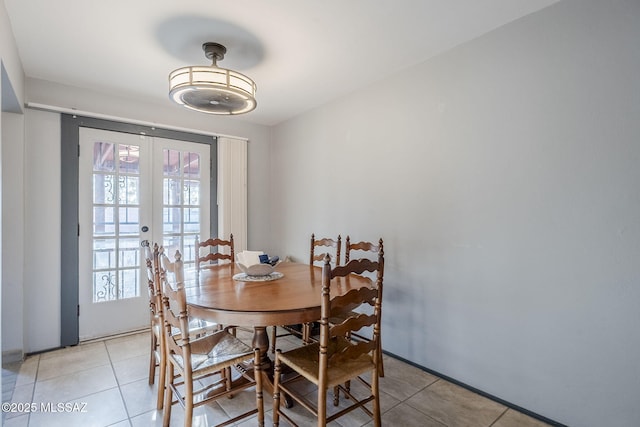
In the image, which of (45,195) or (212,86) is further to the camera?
(45,195)

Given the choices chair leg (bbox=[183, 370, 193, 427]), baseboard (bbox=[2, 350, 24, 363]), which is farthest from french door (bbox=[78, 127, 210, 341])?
chair leg (bbox=[183, 370, 193, 427])

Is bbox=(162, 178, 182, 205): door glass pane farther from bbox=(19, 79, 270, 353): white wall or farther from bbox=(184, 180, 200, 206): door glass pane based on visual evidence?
bbox=(19, 79, 270, 353): white wall

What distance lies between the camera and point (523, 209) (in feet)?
6.42

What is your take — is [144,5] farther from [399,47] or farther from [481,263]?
[481,263]

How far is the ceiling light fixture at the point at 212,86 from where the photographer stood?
1.91 metres

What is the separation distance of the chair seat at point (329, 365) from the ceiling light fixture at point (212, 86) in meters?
1.63

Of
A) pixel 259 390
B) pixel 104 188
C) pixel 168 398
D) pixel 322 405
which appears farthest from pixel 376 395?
pixel 104 188

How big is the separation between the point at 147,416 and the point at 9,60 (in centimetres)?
243

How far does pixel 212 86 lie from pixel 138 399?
6.85 feet

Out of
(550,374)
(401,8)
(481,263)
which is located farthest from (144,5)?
(550,374)

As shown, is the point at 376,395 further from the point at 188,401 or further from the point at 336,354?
the point at 188,401

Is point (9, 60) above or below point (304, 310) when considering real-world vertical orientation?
above

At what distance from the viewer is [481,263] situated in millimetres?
2146

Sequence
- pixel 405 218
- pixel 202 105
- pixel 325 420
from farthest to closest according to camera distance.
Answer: pixel 405 218 → pixel 202 105 → pixel 325 420
